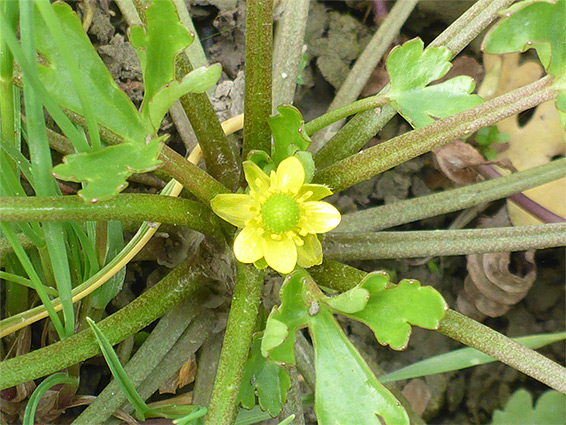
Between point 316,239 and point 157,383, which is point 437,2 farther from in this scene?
point 157,383

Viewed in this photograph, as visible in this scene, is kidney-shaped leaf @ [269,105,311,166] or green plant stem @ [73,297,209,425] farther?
green plant stem @ [73,297,209,425]

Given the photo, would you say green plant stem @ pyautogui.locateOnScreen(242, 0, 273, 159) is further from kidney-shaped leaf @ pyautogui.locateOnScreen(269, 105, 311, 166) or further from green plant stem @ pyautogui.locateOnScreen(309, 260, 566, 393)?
green plant stem @ pyautogui.locateOnScreen(309, 260, 566, 393)

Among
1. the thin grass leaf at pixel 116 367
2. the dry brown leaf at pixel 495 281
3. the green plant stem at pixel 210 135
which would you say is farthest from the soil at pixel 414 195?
the thin grass leaf at pixel 116 367

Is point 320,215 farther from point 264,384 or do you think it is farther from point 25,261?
point 25,261

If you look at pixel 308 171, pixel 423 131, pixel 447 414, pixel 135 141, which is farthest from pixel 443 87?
pixel 447 414

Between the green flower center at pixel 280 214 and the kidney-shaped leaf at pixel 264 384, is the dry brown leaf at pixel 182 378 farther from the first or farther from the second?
the green flower center at pixel 280 214

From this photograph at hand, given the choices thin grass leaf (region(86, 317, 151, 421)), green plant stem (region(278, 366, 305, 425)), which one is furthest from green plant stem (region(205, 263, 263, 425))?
green plant stem (region(278, 366, 305, 425))
